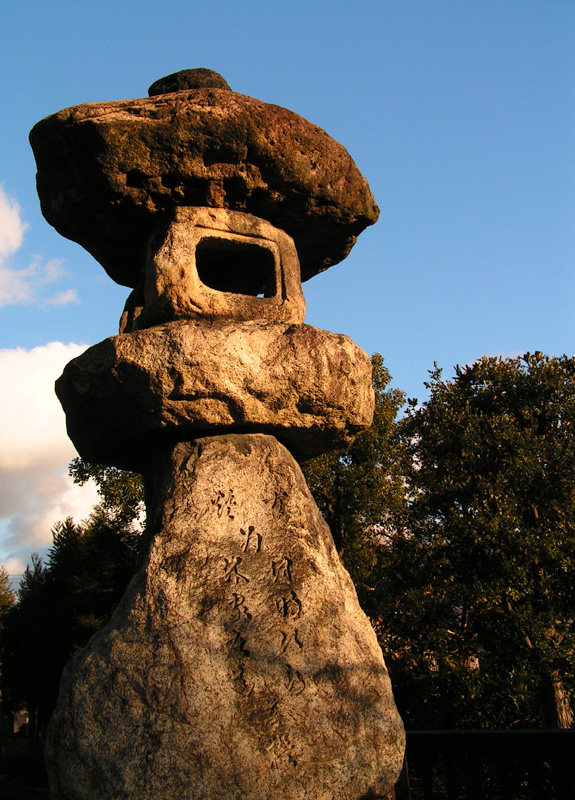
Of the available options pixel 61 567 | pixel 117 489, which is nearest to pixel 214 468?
pixel 117 489

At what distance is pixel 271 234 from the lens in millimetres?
4023

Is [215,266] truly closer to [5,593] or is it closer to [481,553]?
[481,553]

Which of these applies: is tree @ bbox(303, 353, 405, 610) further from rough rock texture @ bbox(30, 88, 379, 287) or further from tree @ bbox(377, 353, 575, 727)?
rough rock texture @ bbox(30, 88, 379, 287)

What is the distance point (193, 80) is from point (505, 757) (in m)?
4.18

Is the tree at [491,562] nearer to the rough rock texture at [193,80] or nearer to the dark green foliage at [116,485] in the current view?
the dark green foliage at [116,485]

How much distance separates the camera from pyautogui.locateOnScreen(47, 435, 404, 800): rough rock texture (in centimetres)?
248

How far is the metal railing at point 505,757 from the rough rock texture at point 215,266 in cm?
246

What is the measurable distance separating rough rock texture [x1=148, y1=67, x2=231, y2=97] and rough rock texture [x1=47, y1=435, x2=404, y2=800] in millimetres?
2317

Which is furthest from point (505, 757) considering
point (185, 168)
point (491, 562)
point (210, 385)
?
point (491, 562)

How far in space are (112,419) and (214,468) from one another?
0.59m

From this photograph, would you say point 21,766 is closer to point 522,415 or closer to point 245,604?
point 522,415

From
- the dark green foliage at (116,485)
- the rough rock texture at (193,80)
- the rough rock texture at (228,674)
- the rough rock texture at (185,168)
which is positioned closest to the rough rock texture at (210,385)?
the rough rock texture at (228,674)

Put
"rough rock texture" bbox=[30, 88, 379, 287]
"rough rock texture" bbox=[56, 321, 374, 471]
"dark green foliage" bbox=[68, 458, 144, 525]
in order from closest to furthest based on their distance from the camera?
"rough rock texture" bbox=[56, 321, 374, 471] → "rough rock texture" bbox=[30, 88, 379, 287] → "dark green foliage" bbox=[68, 458, 144, 525]

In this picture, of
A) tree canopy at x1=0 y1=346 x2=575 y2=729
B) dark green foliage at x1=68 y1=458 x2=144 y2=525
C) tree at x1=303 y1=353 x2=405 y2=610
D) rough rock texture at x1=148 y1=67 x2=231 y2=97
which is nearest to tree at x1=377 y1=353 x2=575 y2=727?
tree canopy at x1=0 y1=346 x2=575 y2=729
